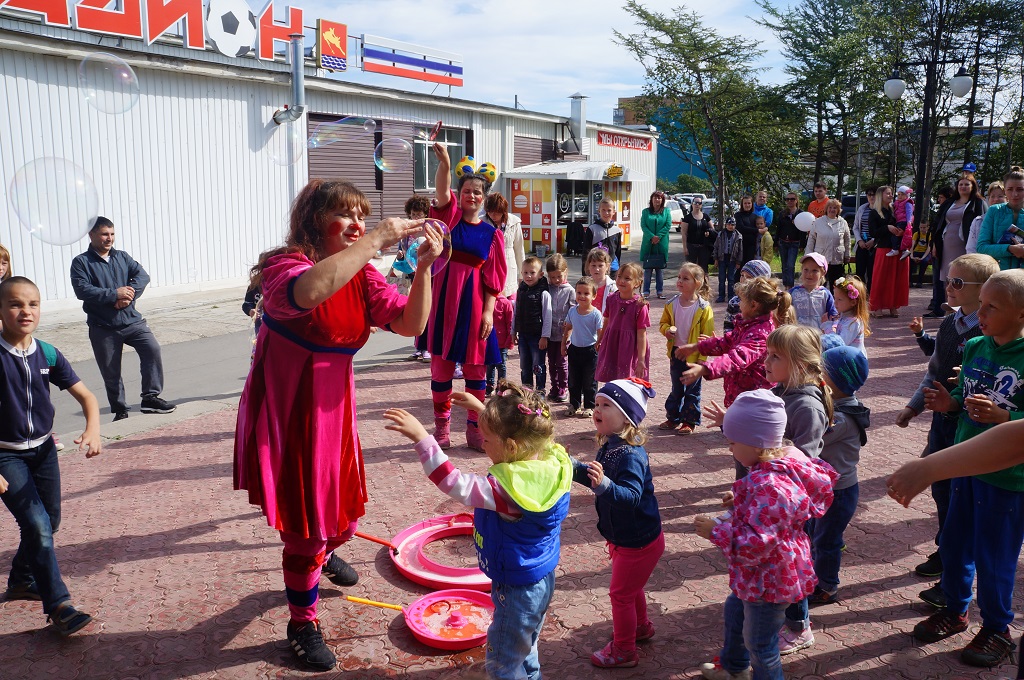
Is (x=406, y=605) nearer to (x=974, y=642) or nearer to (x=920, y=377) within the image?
(x=974, y=642)

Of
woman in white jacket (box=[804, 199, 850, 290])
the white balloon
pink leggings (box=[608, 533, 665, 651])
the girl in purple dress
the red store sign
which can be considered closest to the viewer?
pink leggings (box=[608, 533, 665, 651])

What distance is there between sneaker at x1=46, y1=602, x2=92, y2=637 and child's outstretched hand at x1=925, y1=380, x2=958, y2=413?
13.4 feet

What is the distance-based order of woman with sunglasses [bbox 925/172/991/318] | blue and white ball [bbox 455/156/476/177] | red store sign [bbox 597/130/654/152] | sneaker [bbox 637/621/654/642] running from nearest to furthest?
sneaker [bbox 637/621/654/642]
blue and white ball [bbox 455/156/476/177]
woman with sunglasses [bbox 925/172/991/318]
red store sign [bbox 597/130/654/152]

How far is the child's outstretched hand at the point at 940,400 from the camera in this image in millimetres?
3686

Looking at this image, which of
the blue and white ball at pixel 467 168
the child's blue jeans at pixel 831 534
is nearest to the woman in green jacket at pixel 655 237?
the blue and white ball at pixel 467 168

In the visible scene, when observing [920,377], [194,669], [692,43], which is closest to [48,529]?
[194,669]

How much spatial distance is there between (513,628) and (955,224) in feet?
34.7

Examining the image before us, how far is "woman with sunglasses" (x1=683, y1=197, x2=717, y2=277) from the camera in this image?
582 inches

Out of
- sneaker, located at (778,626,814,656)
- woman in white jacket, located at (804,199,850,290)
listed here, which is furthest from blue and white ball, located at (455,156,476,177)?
woman in white jacket, located at (804,199,850,290)

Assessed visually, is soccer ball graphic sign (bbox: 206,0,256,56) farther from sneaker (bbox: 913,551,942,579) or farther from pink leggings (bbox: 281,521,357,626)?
sneaker (bbox: 913,551,942,579)

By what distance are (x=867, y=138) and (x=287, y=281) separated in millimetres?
30852

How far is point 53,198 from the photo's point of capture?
6.08m

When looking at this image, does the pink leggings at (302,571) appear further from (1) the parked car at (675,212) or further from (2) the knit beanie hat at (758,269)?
(1) the parked car at (675,212)

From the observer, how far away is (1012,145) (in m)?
27.1
